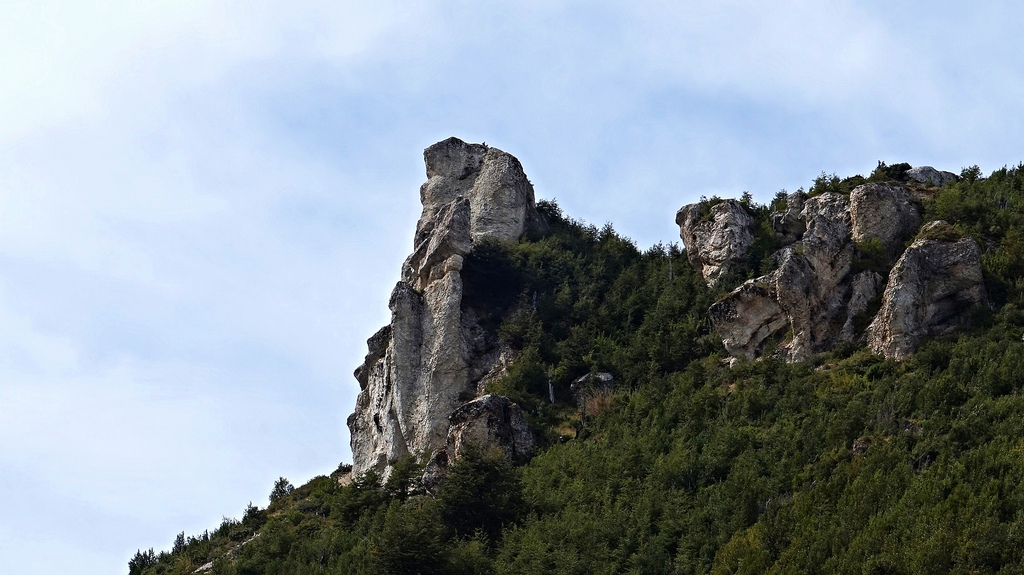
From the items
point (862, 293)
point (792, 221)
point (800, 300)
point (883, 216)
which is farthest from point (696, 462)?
point (792, 221)

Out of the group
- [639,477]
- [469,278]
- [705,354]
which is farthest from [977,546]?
[469,278]

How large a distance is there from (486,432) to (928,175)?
80.1ft

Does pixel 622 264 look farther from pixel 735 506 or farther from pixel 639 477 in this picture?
pixel 735 506

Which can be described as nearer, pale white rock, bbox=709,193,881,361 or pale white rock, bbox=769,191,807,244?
pale white rock, bbox=709,193,881,361

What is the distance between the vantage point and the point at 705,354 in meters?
64.3

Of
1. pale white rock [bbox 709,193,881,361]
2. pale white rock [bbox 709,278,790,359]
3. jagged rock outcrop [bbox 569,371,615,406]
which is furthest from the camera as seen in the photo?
jagged rock outcrop [bbox 569,371,615,406]

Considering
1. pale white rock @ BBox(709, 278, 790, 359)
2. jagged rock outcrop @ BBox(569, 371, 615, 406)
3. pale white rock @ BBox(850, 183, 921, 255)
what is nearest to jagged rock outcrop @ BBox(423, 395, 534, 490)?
jagged rock outcrop @ BBox(569, 371, 615, 406)

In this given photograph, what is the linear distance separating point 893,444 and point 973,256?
11.6 meters

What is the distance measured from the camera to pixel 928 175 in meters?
69.0

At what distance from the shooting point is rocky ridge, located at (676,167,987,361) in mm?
57000

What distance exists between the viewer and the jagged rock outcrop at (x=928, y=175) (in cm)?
6862

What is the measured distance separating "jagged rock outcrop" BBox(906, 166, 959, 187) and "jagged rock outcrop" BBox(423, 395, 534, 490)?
864 inches

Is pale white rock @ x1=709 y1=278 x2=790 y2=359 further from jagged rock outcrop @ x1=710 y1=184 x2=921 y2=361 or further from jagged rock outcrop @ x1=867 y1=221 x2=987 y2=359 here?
jagged rock outcrop @ x1=867 y1=221 x2=987 y2=359

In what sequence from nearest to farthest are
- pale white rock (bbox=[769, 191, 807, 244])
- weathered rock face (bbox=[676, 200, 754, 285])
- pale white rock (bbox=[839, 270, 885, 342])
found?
pale white rock (bbox=[839, 270, 885, 342]) < pale white rock (bbox=[769, 191, 807, 244]) < weathered rock face (bbox=[676, 200, 754, 285])
